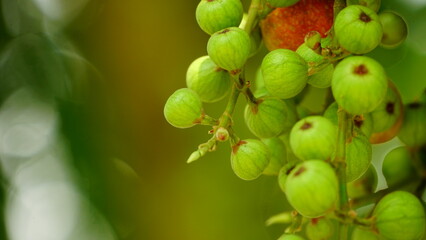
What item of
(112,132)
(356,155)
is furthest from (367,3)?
(112,132)

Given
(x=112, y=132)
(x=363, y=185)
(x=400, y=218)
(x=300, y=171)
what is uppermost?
(x=300, y=171)

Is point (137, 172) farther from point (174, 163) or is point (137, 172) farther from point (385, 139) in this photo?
point (385, 139)

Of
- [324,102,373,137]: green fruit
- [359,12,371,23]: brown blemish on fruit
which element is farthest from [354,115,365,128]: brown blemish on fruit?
[359,12,371,23]: brown blemish on fruit

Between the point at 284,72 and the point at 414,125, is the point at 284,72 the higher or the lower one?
the higher one

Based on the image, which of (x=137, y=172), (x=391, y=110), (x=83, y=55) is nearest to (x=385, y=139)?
(x=391, y=110)

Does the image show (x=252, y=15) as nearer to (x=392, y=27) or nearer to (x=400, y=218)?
(x=392, y=27)

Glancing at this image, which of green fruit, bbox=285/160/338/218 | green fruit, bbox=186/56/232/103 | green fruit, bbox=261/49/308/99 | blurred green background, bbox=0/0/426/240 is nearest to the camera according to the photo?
green fruit, bbox=285/160/338/218

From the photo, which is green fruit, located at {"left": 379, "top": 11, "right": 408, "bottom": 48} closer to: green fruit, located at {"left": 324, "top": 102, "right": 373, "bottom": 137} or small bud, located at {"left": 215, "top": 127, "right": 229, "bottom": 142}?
green fruit, located at {"left": 324, "top": 102, "right": 373, "bottom": 137}

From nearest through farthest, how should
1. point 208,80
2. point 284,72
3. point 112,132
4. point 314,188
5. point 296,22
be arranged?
point 314,188
point 284,72
point 208,80
point 296,22
point 112,132
